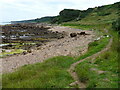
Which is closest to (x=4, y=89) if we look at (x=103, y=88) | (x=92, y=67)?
(x=103, y=88)

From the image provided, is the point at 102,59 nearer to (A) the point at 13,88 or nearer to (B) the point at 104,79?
(B) the point at 104,79

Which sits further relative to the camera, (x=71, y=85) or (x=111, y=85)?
(x=71, y=85)

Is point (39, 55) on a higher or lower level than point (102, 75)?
lower

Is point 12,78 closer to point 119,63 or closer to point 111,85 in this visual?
point 111,85

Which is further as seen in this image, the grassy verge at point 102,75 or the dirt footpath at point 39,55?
the dirt footpath at point 39,55

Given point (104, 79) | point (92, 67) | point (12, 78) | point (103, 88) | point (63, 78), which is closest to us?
point (103, 88)

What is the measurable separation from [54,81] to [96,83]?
3.31m

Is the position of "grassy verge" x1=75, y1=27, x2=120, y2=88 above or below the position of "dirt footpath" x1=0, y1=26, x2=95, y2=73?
above

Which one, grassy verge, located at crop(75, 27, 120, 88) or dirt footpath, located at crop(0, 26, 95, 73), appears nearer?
grassy verge, located at crop(75, 27, 120, 88)

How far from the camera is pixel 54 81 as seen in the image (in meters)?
10.9

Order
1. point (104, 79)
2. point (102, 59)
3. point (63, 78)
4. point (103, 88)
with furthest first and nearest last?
point (102, 59) < point (63, 78) < point (104, 79) < point (103, 88)

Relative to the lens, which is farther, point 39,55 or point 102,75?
point 39,55

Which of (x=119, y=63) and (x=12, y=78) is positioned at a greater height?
(x=119, y=63)

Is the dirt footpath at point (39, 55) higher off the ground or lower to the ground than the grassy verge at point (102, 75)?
lower
